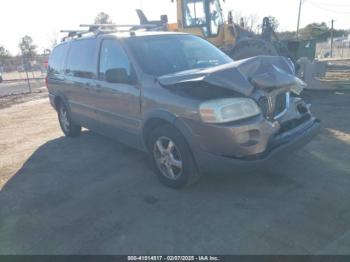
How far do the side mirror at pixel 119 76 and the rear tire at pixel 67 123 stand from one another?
2703 millimetres

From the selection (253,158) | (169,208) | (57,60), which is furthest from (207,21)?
(169,208)

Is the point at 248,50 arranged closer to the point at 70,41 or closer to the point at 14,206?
the point at 70,41

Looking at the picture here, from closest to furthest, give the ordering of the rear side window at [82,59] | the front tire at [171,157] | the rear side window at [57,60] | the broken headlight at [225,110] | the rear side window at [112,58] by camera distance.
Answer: the broken headlight at [225,110], the front tire at [171,157], the rear side window at [112,58], the rear side window at [82,59], the rear side window at [57,60]

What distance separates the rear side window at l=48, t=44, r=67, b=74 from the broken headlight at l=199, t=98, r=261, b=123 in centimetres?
427

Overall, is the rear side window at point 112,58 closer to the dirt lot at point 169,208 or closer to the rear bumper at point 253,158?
the dirt lot at point 169,208

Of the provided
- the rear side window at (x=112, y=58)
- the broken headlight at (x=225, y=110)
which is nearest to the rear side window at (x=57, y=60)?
the rear side window at (x=112, y=58)

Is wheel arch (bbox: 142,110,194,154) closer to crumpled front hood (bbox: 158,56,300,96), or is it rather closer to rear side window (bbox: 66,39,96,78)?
crumpled front hood (bbox: 158,56,300,96)

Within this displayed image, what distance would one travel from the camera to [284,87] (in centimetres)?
374

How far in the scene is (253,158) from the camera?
3.42 m

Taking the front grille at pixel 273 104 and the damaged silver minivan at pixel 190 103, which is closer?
the damaged silver minivan at pixel 190 103

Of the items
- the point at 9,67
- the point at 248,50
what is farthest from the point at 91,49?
the point at 9,67

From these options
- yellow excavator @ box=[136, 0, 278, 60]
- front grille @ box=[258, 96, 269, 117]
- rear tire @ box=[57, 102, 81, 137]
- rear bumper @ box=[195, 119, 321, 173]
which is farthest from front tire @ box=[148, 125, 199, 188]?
yellow excavator @ box=[136, 0, 278, 60]

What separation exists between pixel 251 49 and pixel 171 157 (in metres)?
6.62

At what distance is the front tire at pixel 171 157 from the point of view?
12.2 feet
